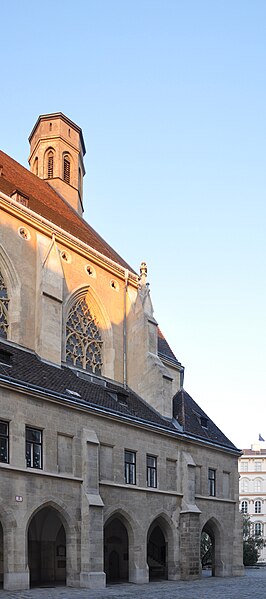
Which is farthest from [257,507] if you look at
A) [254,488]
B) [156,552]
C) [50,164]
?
[156,552]

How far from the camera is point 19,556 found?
77.3 feet

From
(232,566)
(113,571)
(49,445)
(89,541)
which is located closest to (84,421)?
(49,445)

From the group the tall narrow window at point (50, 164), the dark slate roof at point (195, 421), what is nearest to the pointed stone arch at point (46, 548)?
the dark slate roof at point (195, 421)

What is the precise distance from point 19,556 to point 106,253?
734 inches

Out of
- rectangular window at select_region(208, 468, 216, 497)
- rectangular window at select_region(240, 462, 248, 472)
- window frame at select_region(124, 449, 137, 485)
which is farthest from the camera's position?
rectangular window at select_region(240, 462, 248, 472)

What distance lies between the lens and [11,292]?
100 ft

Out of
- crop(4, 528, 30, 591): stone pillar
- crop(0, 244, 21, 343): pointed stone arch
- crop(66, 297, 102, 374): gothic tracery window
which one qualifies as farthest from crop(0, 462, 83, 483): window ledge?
crop(66, 297, 102, 374): gothic tracery window

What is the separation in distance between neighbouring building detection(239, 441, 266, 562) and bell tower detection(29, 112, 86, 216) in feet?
208

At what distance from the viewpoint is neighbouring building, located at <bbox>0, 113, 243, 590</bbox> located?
25297 mm

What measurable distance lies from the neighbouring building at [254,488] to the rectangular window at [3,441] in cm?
7941

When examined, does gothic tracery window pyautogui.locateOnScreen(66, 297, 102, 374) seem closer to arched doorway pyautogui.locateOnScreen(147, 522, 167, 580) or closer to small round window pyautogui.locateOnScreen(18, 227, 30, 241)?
small round window pyautogui.locateOnScreen(18, 227, 30, 241)

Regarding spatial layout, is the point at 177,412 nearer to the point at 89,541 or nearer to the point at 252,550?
the point at 89,541

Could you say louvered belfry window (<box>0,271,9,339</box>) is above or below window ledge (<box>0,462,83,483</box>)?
above

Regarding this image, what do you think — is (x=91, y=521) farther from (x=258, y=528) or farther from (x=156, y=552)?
(x=258, y=528)
